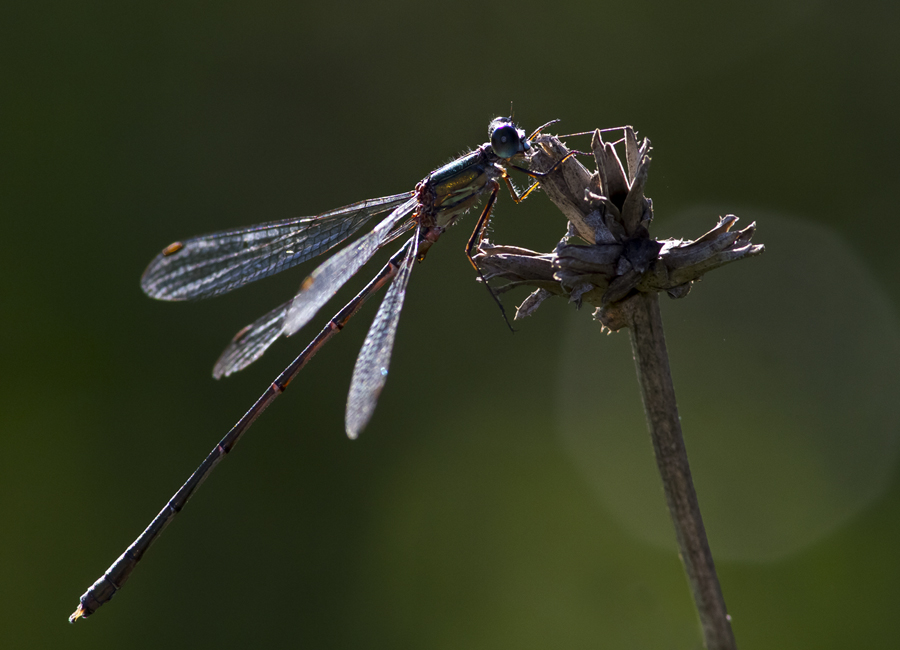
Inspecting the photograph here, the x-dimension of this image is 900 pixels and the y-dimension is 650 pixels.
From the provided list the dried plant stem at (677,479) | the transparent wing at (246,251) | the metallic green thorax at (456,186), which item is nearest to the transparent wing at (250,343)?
the transparent wing at (246,251)

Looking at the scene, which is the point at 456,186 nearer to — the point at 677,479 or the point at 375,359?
the point at 375,359

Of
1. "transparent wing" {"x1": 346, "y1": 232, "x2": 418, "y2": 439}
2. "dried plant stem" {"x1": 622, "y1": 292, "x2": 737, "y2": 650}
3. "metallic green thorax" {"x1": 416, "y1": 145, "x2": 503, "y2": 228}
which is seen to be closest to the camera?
"dried plant stem" {"x1": 622, "y1": 292, "x2": 737, "y2": 650}

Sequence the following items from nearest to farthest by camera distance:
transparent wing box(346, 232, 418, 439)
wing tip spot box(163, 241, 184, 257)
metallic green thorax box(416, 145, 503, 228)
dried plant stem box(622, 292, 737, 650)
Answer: dried plant stem box(622, 292, 737, 650)
transparent wing box(346, 232, 418, 439)
metallic green thorax box(416, 145, 503, 228)
wing tip spot box(163, 241, 184, 257)

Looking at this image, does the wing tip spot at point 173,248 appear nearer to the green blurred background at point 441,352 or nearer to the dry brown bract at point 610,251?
the green blurred background at point 441,352

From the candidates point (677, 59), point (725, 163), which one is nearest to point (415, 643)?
point (725, 163)

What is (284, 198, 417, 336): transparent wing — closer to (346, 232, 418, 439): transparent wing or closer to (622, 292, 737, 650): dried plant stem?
(346, 232, 418, 439): transparent wing

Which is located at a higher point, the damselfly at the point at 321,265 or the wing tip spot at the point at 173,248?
the wing tip spot at the point at 173,248

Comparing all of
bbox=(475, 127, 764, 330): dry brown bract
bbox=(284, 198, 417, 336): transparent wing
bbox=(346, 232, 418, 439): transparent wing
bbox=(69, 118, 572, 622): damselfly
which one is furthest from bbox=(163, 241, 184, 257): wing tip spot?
bbox=(475, 127, 764, 330): dry brown bract
